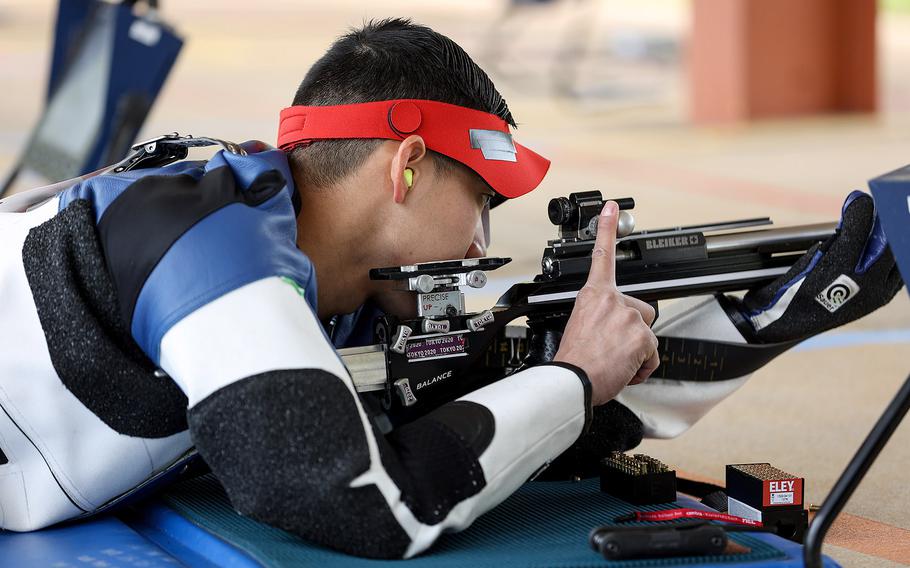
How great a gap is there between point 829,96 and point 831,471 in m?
8.66

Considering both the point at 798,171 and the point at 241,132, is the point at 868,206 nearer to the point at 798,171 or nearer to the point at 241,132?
the point at 798,171

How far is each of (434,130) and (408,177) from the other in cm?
10

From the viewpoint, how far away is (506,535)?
7.09 ft

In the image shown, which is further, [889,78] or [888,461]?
[889,78]

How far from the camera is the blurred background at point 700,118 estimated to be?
11.4 ft

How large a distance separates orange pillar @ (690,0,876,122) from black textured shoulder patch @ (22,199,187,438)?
9.14 m

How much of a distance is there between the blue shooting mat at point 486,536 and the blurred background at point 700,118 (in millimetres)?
508

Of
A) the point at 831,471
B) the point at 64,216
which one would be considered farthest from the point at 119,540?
the point at 831,471

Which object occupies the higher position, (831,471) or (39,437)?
(39,437)

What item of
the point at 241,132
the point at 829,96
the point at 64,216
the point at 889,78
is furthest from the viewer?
the point at 889,78

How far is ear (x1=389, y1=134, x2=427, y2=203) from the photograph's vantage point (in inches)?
87.9

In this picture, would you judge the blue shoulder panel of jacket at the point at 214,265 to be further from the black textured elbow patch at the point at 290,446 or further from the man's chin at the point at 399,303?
the man's chin at the point at 399,303

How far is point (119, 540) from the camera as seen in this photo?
2178 mm

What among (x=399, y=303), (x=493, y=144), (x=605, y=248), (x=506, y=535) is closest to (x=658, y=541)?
(x=506, y=535)
